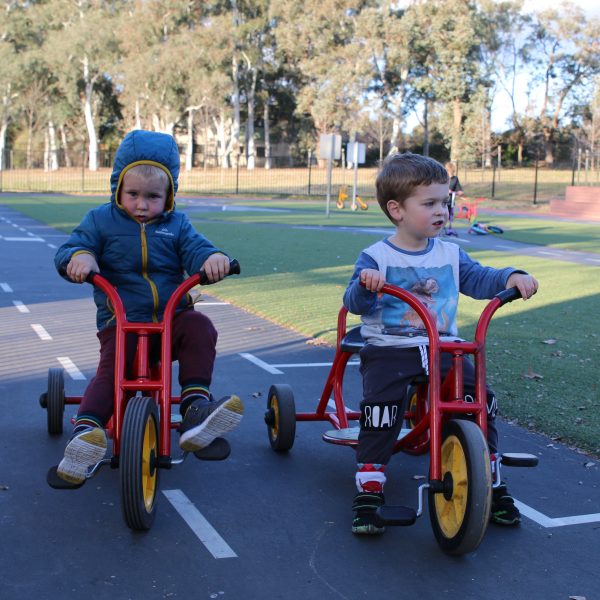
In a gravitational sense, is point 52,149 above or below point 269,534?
above

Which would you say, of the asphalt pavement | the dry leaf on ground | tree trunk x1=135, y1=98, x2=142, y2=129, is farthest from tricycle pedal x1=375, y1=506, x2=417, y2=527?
tree trunk x1=135, y1=98, x2=142, y2=129

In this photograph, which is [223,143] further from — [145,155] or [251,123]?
[145,155]

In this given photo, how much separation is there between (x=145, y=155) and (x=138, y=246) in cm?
44

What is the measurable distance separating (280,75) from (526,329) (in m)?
66.1

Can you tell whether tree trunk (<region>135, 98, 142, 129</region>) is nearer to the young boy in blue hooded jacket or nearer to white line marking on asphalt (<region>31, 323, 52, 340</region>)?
white line marking on asphalt (<region>31, 323, 52, 340</region>)

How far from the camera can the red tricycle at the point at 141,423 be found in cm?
344

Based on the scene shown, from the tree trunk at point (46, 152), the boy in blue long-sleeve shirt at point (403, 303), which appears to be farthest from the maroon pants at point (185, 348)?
the tree trunk at point (46, 152)

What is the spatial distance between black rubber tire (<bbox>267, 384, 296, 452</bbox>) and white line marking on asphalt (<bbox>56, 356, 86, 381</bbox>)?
81.7 inches

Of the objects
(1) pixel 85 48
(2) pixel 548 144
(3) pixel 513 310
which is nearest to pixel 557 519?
(3) pixel 513 310

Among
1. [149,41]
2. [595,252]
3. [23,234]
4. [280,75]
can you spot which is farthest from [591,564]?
[280,75]

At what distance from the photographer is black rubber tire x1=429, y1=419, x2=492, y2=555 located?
327cm

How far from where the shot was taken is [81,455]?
354 centimetres

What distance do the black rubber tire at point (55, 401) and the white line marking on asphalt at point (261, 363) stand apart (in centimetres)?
210

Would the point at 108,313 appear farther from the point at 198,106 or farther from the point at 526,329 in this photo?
the point at 198,106
